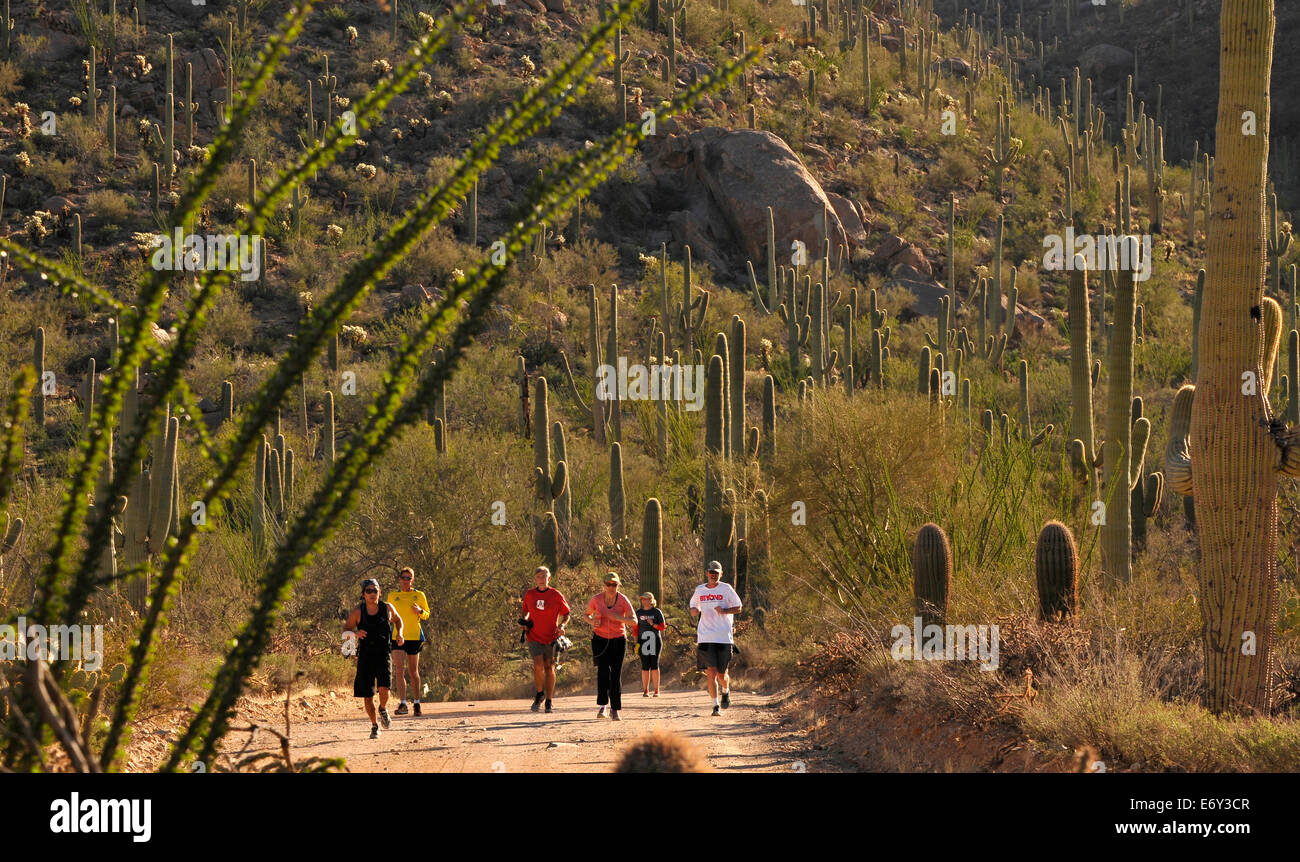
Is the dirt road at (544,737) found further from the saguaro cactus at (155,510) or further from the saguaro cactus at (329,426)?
the saguaro cactus at (329,426)

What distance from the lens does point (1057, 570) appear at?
10914mm

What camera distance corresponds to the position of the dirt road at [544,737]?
9.41 m

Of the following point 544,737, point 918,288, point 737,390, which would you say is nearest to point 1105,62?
point 918,288

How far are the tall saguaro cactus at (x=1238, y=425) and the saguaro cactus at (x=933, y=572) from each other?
8.98 ft

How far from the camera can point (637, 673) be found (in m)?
19.7

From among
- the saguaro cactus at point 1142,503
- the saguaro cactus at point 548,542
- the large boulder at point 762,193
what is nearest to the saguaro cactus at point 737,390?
the saguaro cactus at point 548,542

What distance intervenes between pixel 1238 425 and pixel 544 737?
6.56m

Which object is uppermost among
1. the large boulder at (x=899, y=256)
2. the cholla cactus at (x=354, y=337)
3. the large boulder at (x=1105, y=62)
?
the large boulder at (x=1105, y=62)

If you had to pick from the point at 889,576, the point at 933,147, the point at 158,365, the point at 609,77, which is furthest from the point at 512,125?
the point at 933,147

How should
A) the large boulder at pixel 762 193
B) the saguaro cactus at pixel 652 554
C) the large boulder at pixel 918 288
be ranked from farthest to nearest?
the large boulder at pixel 762 193 → the large boulder at pixel 918 288 → the saguaro cactus at pixel 652 554

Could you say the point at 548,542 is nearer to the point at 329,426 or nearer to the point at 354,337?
the point at 329,426

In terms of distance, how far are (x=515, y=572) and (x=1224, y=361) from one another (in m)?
13.5

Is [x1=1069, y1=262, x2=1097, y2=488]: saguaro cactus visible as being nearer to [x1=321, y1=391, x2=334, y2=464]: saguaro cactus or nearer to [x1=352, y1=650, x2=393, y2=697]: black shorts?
[x1=352, y1=650, x2=393, y2=697]: black shorts
